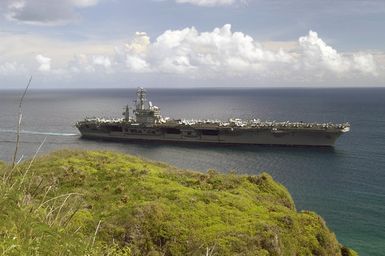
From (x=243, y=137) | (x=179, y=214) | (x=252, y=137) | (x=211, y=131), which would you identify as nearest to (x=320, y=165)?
(x=252, y=137)

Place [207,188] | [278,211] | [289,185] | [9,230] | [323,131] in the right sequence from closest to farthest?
[9,230], [278,211], [207,188], [289,185], [323,131]

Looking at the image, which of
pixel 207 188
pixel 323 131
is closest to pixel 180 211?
pixel 207 188

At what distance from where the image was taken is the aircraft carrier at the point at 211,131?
85.6m

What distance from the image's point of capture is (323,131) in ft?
276

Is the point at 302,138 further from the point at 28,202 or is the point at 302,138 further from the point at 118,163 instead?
the point at 28,202

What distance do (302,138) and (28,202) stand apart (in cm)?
8336

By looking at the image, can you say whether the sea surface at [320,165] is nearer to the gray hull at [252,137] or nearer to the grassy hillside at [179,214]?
the gray hull at [252,137]

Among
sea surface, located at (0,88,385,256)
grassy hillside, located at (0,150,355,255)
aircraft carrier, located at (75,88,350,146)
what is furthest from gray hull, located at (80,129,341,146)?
grassy hillside, located at (0,150,355,255)

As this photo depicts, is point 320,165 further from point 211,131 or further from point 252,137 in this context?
point 211,131

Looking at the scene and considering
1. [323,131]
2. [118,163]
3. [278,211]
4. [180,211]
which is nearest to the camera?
[180,211]

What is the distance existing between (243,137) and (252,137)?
202 cm

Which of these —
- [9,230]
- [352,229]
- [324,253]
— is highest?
[9,230]

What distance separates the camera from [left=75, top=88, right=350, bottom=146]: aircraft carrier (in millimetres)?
85625

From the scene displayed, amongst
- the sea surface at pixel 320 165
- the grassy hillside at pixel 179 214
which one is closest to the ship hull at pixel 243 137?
the sea surface at pixel 320 165
